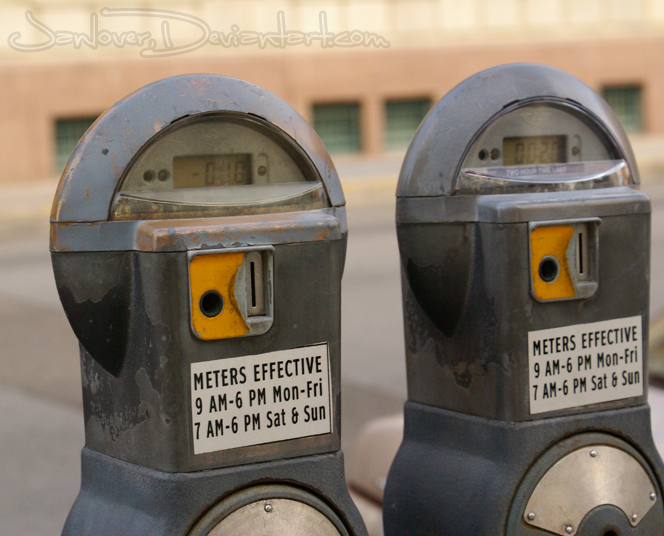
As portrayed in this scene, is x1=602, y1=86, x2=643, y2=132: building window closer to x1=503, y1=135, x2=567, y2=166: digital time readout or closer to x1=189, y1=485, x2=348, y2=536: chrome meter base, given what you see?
x1=503, y1=135, x2=567, y2=166: digital time readout

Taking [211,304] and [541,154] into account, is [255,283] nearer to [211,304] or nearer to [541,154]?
[211,304]

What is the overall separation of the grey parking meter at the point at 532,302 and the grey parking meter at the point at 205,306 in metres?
0.36

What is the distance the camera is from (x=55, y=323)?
789 cm

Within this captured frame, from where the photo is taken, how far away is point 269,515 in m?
2.12

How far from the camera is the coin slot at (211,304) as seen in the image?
1999mm

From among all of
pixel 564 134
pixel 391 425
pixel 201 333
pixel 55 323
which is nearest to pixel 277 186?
pixel 201 333

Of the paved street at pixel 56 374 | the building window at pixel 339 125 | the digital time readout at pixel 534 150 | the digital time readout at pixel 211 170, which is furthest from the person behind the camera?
the building window at pixel 339 125

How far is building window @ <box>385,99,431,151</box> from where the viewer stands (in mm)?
20875

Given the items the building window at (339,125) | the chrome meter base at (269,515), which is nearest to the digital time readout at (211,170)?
the chrome meter base at (269,515)

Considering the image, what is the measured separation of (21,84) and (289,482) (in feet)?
56.4

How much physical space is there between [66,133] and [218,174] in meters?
17.7

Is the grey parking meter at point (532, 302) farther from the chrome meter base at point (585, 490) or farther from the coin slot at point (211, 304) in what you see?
the coin slot at point (211, 304)

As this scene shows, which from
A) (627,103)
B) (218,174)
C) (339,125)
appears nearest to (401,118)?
(339,125)

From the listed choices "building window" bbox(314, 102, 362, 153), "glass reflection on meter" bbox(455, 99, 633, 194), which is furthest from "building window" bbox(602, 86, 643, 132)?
"glass reflection on meter" bbox(455, 99, 633, 194)
